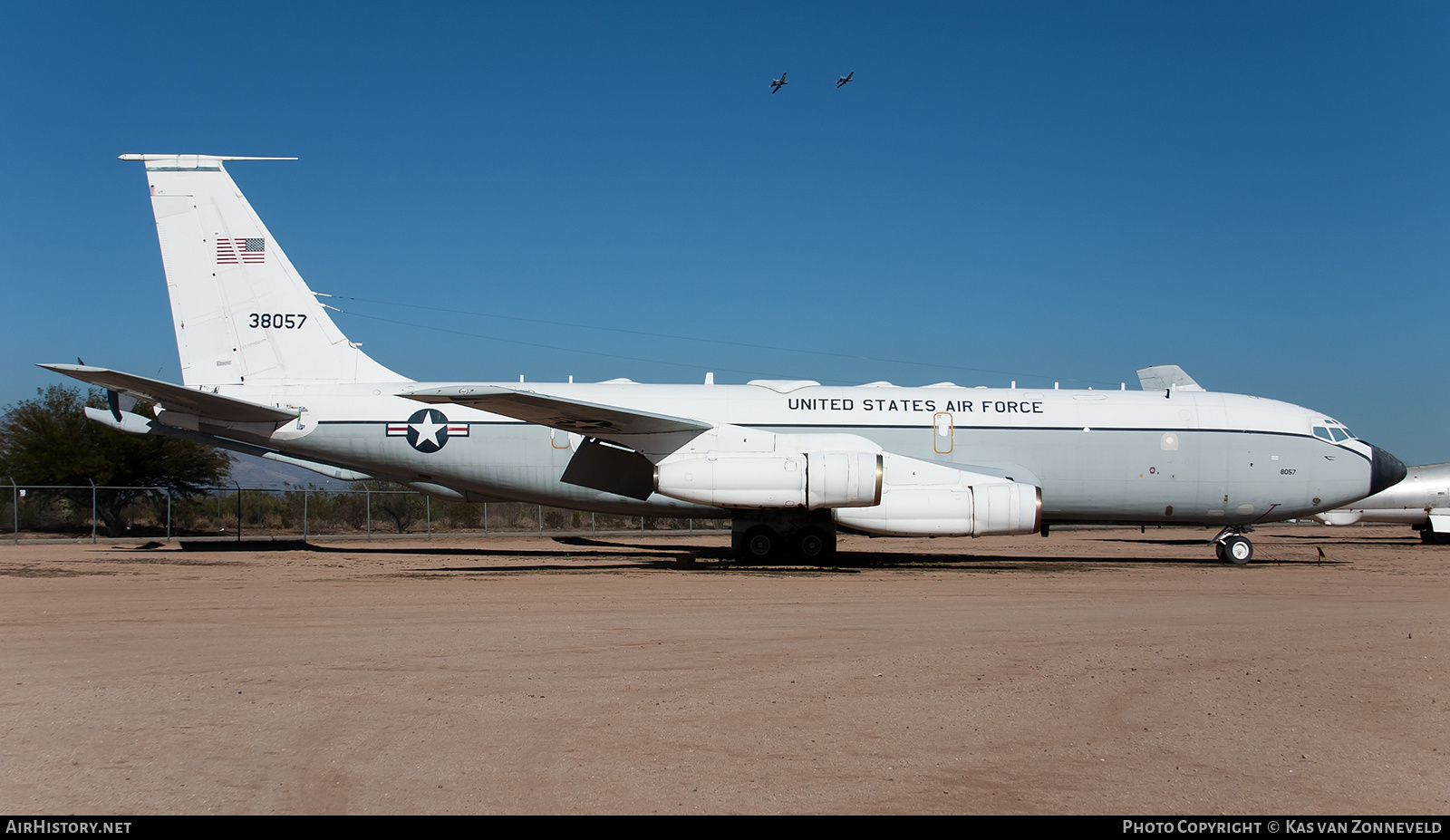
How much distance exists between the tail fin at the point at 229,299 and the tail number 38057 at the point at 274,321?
0.06 feet

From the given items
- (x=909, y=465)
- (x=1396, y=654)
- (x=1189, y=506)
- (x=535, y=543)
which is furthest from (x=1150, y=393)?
(x=535, y=543)

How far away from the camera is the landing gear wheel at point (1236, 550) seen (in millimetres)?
18844

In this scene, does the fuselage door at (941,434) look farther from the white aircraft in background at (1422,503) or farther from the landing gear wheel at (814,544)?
the white aircraft in background at (1422,503)

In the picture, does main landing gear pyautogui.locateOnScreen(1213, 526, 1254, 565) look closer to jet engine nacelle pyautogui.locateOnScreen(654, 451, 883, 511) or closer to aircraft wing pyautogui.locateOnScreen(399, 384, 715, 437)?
jet engine nacelle pyautogui.locateOnScreen(654, 451, 883, 511)

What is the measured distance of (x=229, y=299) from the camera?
61.7 ft

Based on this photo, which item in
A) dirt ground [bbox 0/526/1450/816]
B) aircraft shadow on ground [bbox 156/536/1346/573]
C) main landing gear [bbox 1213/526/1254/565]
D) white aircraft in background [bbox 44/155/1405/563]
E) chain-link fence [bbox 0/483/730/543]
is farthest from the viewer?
chain-link fence [bbox 0/483/730/543]

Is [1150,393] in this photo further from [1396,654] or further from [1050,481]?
[1396,654]

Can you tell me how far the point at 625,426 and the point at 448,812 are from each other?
41.0 feet

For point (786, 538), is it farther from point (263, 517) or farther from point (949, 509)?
point (263, 517)

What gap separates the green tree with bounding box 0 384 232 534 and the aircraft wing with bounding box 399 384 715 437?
19.0 meters

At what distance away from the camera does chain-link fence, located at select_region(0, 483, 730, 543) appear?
27141 mm

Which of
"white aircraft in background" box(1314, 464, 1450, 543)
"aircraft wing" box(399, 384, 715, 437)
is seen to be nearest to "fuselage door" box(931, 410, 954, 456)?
"aircraft wing" box(399, 384, 715, 437)

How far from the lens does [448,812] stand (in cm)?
378
